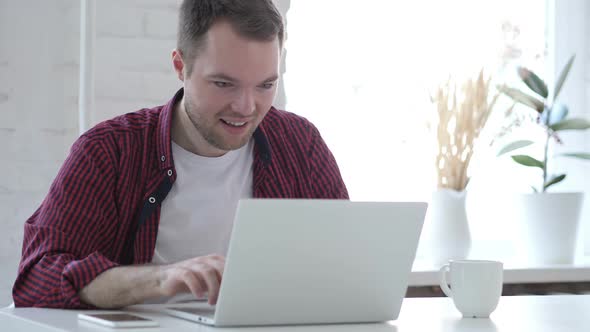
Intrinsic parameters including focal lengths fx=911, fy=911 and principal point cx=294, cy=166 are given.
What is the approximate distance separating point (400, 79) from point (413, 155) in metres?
0.27

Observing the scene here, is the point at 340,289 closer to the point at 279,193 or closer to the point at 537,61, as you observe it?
the point at 279,193

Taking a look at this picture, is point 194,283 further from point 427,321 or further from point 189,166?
point 189,166

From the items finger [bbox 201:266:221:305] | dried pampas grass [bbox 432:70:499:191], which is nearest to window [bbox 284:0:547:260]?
dried pampas grass [bbox 432:70:499:191]

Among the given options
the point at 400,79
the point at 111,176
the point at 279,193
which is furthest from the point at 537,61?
the point at 111,176

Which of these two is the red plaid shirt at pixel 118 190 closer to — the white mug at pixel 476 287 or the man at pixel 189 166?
the man at pixel 189 166

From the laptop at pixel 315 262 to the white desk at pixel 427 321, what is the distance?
0.02 m

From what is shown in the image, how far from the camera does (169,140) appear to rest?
1.91 meters

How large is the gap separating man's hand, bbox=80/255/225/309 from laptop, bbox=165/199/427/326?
4cm

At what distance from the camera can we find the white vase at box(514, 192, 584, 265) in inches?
115

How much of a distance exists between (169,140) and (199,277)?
25.2 inches

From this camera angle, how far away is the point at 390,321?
4.53 ft

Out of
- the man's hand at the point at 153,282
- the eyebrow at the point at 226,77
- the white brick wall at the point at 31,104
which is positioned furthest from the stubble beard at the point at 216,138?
the white brick wall at the point at 31,104

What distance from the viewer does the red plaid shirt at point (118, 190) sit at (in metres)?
1.61

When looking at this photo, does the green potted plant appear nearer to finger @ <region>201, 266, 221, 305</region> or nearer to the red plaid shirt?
the red plaid shirt
